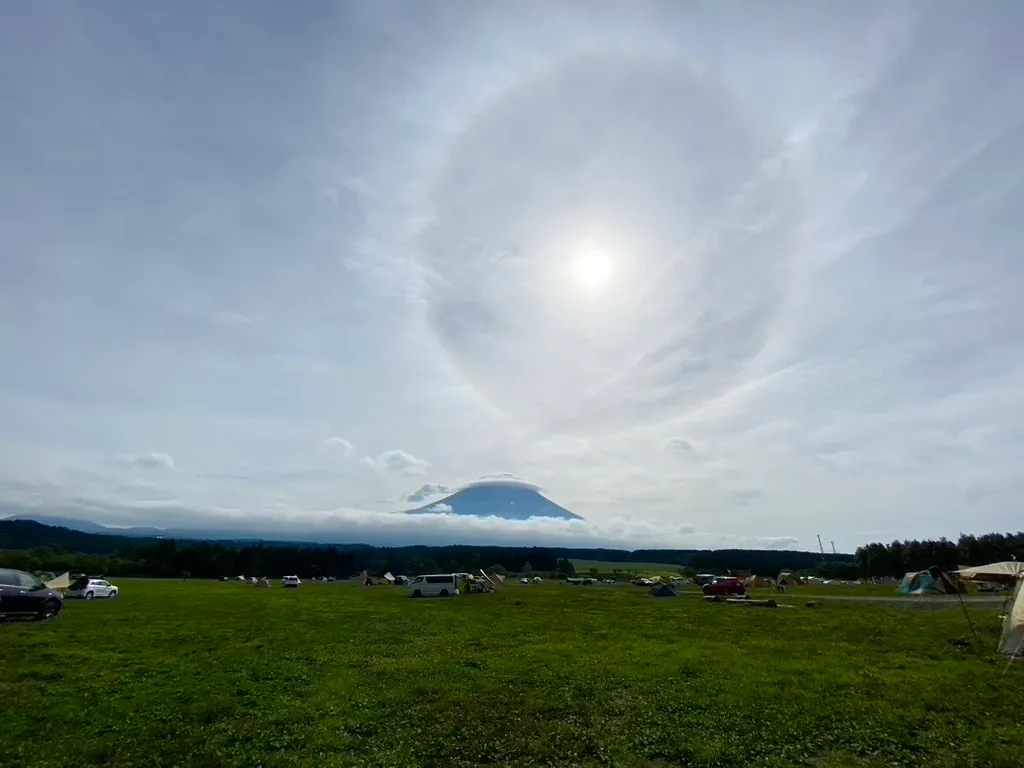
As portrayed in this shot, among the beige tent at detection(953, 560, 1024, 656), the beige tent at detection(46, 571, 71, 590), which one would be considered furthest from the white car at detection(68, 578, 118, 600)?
the beige tent at detection(953, 560, 1024, 656)

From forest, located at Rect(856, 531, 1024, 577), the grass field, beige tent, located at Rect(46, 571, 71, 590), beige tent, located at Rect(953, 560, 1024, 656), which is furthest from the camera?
forest, located at Rect(856, 531, 1024, 577)

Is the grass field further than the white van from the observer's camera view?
No

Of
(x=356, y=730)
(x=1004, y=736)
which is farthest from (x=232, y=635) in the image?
(x=1004, y=736)

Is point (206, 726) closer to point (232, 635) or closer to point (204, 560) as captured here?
point (232, 635)

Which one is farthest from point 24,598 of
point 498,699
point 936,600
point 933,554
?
point 933,554

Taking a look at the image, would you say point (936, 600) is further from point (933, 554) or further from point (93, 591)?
point (933, 554)

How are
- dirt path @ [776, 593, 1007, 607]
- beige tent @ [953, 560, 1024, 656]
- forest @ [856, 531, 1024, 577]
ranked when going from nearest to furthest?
beige tent @ [953, 560, 1024, 656]
dirt path @ [776, 593, 1007, 607]
forest @ [856, 531, 1024, 577]

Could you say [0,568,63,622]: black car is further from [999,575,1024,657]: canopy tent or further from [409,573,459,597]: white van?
[999,575,1024,657]: canopy tent
